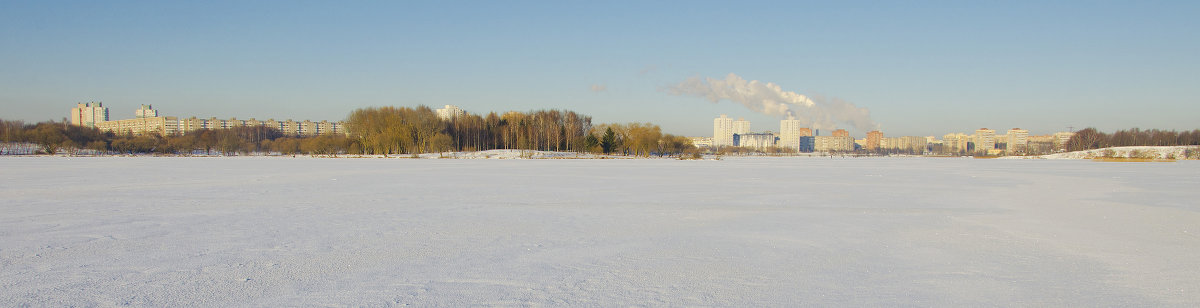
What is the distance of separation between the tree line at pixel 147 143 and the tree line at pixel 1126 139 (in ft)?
351

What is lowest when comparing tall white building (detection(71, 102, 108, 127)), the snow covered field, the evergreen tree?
the snow covered field

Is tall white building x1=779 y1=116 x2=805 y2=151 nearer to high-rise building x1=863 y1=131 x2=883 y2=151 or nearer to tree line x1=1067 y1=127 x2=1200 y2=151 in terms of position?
high-rise building x1=863 y1=131 x2=883 y2=151

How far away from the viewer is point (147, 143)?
224 feet

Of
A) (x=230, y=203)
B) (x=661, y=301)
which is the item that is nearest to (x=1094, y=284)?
(x=661, y=301)

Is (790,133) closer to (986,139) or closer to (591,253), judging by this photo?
(986,139)

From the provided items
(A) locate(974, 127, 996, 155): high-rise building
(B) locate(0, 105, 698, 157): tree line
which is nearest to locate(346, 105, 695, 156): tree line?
(B) locate(0, 105, 698, 157): tree line

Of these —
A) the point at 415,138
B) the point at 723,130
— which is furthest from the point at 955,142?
the point at 415,138

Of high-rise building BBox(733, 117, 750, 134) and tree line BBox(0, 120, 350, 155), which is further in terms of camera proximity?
high-rise building BBox(733, 117, 750, 134)

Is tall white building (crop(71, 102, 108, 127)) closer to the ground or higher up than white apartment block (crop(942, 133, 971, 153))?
higher up

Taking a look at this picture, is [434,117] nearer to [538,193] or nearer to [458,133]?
[458,133]

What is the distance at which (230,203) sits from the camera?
9109mm

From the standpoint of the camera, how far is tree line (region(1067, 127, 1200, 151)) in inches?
3622

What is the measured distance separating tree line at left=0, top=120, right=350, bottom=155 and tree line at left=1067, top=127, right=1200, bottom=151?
107087mm

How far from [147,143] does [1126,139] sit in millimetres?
139417
